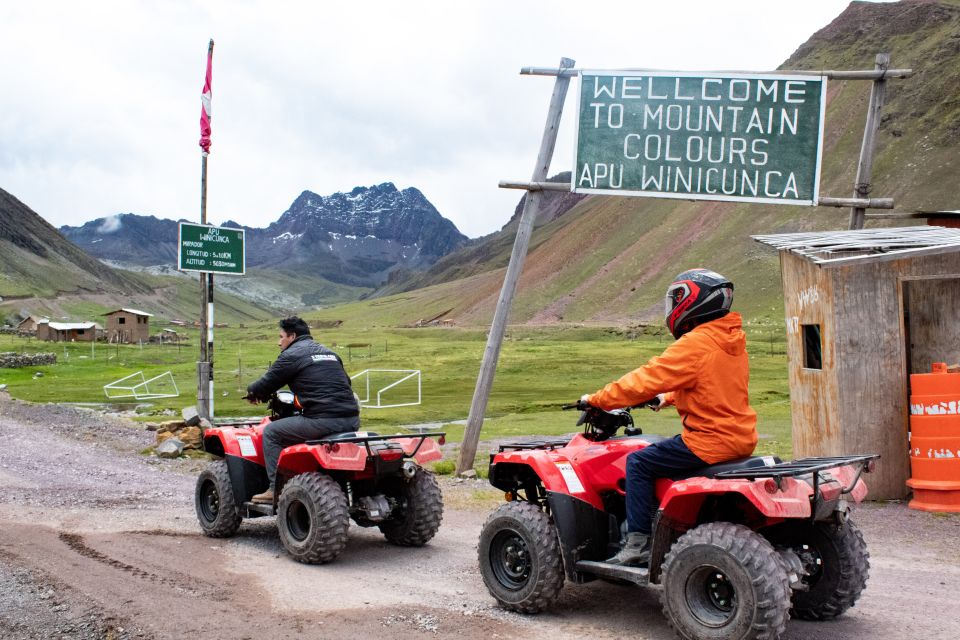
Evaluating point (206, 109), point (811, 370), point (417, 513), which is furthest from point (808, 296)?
point (206, 109)

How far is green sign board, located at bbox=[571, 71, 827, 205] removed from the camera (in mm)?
12555

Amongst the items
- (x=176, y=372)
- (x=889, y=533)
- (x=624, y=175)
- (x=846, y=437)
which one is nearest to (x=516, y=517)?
(x=889, y=533)

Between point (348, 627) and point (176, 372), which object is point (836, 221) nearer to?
point (176, 372)

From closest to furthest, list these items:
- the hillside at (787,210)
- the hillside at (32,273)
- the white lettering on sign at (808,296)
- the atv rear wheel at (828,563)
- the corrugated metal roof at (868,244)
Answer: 1. the atv rear wheel at (828,563)
2. the corrugated metal roof at (868,244)
3. the white lettering on sign at (808,296)
4. the hillside at (787,210)
5. the hillside at (32,273)

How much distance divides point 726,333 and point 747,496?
3.65ft

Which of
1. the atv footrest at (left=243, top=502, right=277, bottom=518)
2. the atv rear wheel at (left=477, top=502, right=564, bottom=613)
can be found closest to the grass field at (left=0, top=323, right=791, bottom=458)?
the atv footrest at (left=243, top=502, right=277, bottom=518)

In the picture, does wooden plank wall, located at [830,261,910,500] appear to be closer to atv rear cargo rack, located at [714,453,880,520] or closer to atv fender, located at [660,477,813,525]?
atv rear cargo rack, located at [714,453,880,520]

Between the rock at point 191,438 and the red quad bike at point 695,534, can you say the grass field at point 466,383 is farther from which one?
the red quad bike at point 695,534

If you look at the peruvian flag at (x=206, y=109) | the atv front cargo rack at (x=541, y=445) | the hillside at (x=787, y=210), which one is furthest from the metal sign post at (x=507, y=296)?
the hillside at (x=787, y=210)

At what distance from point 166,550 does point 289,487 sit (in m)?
1.39

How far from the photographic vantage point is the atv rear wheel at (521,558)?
21.1 feet

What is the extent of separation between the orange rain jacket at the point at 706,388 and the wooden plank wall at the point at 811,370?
6104mm

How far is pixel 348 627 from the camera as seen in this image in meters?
6.18

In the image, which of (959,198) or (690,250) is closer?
(959,198)
